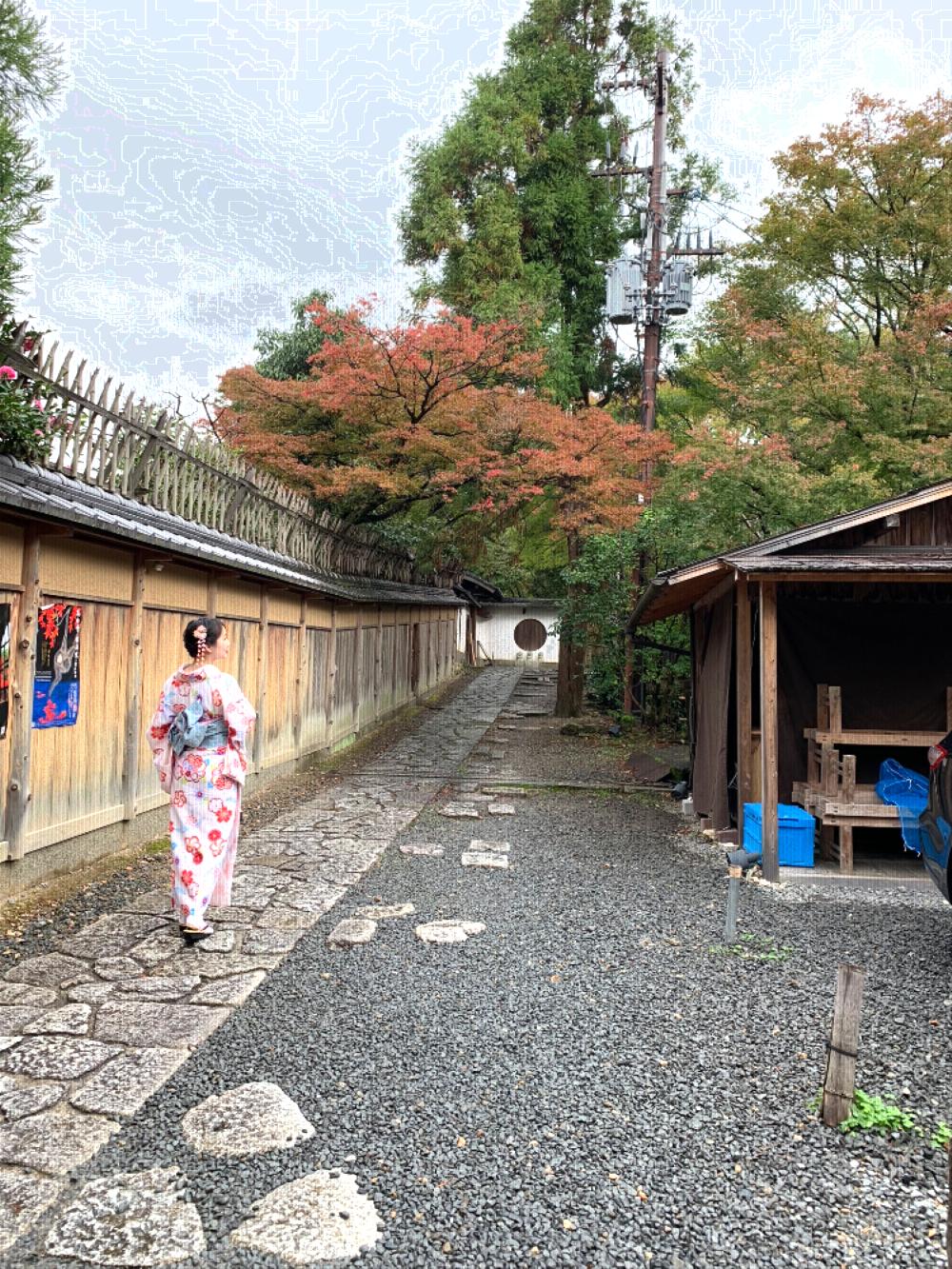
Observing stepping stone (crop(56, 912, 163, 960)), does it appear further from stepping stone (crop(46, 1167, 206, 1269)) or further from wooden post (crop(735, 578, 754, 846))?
wooden post (crop(735, 578, 754, 846))

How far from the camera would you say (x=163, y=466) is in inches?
299

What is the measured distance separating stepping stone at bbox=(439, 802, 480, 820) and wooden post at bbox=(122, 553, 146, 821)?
3498mm

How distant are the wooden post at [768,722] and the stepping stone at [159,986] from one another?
462 centimetres

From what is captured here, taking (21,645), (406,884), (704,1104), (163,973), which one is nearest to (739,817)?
(406,884)

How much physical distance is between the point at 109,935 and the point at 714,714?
20.4 ft

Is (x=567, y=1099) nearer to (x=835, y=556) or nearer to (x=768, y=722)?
(x=768, y=722)

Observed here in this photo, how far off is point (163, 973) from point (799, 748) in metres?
6.17

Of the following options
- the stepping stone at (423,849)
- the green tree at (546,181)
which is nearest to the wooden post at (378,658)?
the green tree at (546,181)

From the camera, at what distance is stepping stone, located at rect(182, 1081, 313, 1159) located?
2.92 meters

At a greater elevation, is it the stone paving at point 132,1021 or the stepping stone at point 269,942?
the stone paving at point 132,1021

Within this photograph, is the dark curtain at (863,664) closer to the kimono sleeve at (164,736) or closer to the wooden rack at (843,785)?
the wooden rack at (843,785)

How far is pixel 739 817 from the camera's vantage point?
Result: 805cm

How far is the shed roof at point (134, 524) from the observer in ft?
15.9

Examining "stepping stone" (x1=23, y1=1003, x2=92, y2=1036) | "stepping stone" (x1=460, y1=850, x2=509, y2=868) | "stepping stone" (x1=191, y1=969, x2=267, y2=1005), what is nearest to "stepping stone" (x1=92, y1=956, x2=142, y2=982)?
"stepping stone" (x1=23, y1=1003, x2=92, y2=1036)
